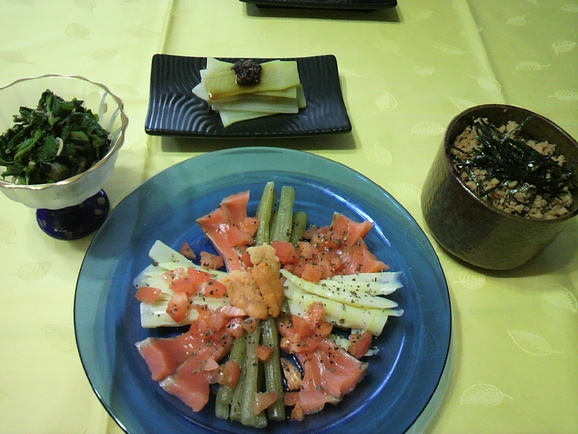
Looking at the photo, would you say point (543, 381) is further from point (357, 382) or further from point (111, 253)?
point (111, 253)

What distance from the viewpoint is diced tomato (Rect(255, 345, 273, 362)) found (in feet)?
4.43

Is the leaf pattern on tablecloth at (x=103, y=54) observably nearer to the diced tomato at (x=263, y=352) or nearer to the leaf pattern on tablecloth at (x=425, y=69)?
the leaf pattern on tablecloth at (x=425, y=69)

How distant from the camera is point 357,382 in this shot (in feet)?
4.37

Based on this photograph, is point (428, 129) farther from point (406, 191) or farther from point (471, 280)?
point (471, 280)

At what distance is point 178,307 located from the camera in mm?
1396

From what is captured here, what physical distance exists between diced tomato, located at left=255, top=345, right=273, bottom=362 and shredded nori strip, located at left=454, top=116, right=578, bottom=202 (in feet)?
2.80

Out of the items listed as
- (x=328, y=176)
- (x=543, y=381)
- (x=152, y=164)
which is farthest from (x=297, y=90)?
(x=543, y=381)

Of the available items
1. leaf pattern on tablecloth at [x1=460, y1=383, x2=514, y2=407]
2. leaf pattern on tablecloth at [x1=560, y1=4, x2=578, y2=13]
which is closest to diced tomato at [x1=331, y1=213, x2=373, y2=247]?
leaf pattern on tablecloth at [x1=460, y1=383, x2=514, y2=407]

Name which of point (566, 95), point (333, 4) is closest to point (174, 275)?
point (333, 4)

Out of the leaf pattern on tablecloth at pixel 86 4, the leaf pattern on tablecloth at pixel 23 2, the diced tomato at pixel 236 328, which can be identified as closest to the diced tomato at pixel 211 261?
the diced tomato at pixel 236 328

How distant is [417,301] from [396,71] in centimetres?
137

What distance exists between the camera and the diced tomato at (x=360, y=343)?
1.39m

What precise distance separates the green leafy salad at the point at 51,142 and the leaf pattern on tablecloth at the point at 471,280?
1.34m

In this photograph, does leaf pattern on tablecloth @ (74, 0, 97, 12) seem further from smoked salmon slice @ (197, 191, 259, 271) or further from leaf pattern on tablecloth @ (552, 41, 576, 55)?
leaf pattern on tablecloth @ (552, 41, 576, 55)
